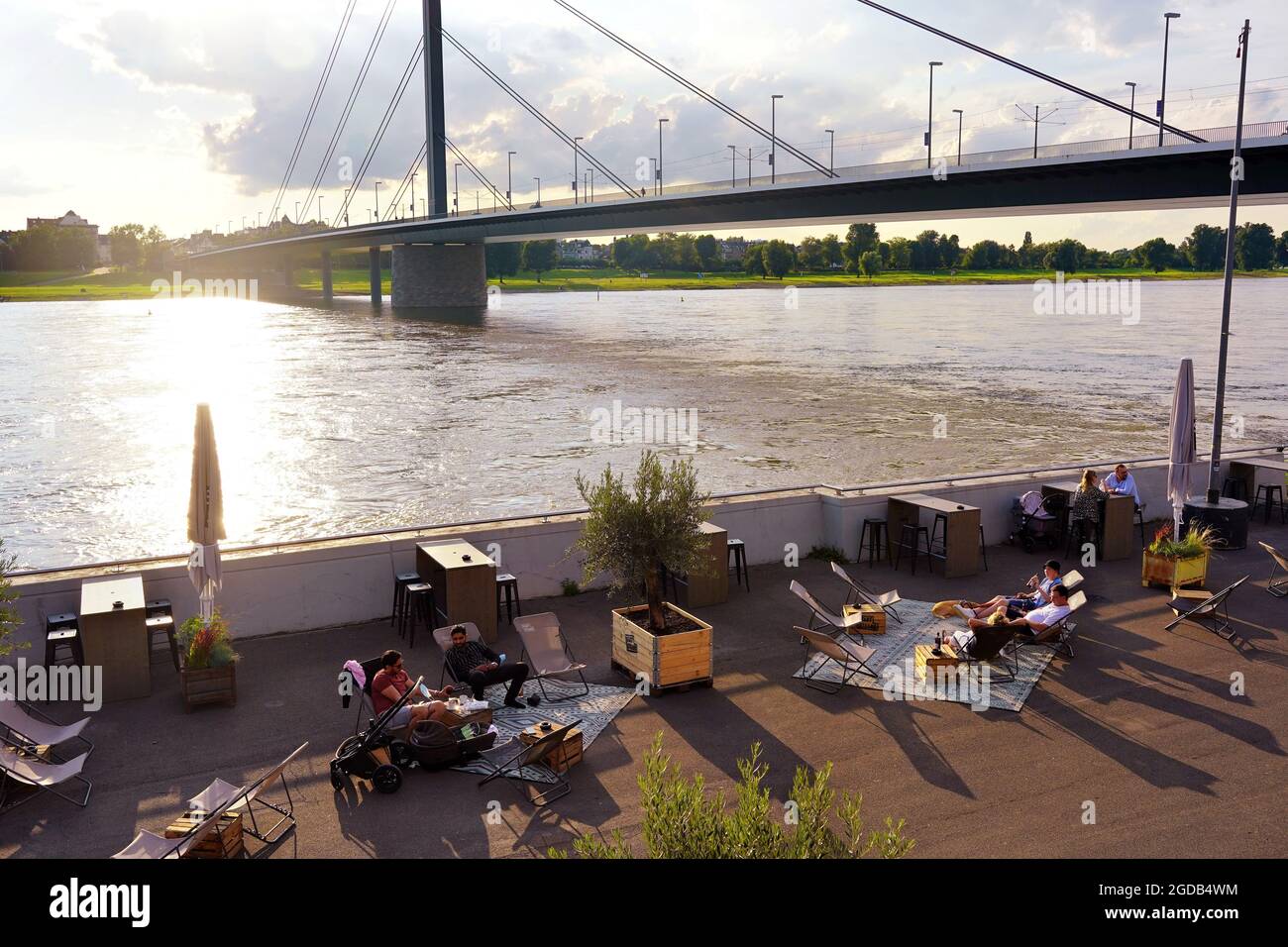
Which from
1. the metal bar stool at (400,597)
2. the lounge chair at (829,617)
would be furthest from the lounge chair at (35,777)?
the lounge chair at (829,617)

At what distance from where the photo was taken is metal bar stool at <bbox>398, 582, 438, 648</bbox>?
10141mm

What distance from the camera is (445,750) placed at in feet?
24.1

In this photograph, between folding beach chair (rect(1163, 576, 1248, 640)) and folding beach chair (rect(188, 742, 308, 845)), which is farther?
folding beach chair (rect(1163, 576, 1248, 640))

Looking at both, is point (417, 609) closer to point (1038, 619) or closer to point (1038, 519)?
point (1038, 619)

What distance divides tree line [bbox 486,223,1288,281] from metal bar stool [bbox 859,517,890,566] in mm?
117982

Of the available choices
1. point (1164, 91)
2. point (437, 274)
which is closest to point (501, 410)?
point (1164, 91)

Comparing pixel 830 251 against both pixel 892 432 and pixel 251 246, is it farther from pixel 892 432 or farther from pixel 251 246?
pixel 892 432

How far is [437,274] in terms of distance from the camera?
3418 inches

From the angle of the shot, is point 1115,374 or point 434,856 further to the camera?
point 1115,374

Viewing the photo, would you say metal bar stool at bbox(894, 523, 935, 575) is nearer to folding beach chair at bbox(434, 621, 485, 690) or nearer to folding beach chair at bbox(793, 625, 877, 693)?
folding beach chair at bbox(793, 625, 877, 693)

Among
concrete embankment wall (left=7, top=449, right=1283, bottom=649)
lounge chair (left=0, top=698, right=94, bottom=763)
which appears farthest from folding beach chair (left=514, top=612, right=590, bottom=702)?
lounge chair (left=0, top=698, right=94, bottom=763)

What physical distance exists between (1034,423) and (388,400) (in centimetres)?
2313
